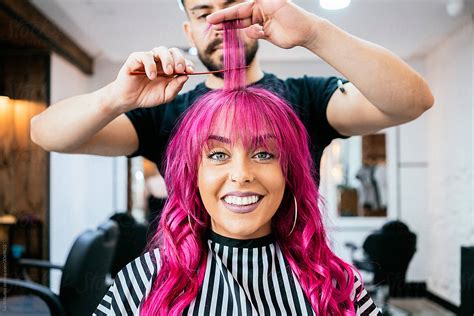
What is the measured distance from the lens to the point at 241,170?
1.01 metres

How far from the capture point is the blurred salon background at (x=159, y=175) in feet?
6.73

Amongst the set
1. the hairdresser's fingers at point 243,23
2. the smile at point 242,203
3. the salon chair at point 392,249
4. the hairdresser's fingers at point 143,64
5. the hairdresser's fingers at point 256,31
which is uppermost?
the hairdresser's fingers at point 243,23

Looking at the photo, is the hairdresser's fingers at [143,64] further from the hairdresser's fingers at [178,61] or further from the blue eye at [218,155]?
the blue eye at [218,155]

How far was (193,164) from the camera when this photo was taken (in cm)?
109

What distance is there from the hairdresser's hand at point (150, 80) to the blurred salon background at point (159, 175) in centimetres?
48

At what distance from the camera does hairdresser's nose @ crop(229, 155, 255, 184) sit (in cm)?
101

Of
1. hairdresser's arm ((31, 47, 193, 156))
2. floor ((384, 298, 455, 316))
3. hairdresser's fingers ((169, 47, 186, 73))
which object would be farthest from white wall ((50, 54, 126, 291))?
floor ((384, 298, 455, 316))

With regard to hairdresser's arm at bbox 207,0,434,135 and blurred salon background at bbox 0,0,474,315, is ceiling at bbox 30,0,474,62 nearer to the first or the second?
blurred salon background at bbox 0,0,474,315

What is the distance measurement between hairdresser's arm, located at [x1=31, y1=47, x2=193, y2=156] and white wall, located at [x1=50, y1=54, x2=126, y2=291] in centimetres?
229

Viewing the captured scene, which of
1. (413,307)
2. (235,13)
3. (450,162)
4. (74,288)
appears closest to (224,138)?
(235,13)

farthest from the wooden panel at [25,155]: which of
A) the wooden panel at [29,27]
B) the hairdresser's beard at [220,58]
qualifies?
the hairdresser's beard at [220,58]

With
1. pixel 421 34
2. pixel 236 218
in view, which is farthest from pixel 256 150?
pixel 421 34

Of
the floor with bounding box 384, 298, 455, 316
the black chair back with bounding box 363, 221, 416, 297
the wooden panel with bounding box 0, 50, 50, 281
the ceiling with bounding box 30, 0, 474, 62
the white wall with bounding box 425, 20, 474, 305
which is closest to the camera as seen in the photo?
the ceiling with bounding box 30, 0, 474, 62

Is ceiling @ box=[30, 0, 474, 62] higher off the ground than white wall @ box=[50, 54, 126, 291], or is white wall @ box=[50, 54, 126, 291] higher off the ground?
ceiling @ box=[30, 0, 474, 62]
